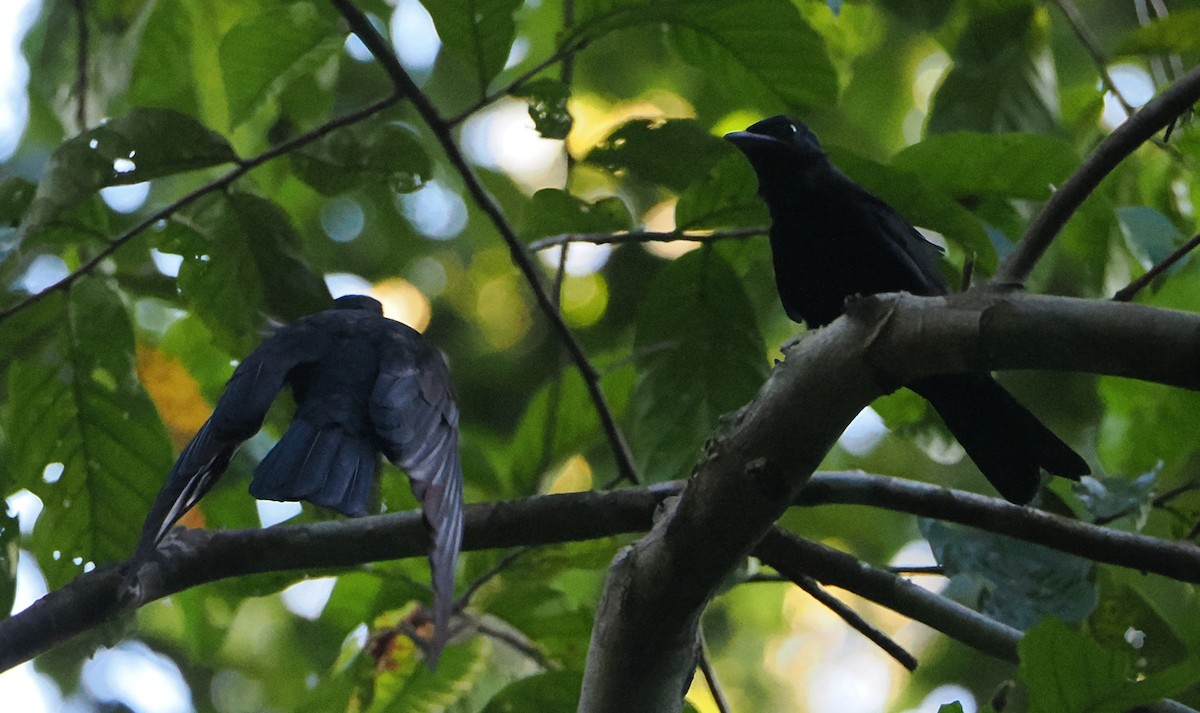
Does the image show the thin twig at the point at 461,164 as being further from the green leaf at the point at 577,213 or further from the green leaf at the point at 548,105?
the green leaf at the point at 577,213

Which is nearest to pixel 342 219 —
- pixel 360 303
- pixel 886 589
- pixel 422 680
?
pixel 360 303

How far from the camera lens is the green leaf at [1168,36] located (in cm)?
307

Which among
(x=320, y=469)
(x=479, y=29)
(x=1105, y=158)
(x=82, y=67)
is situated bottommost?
(x=320, y=469)

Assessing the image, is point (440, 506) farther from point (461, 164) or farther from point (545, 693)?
point (461, 164)

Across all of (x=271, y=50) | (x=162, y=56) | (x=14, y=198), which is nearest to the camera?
(x=14, y=198)

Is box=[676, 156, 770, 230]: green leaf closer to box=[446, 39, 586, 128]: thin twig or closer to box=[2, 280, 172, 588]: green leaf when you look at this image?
box=[446, 39, 586, 128]: thin twig

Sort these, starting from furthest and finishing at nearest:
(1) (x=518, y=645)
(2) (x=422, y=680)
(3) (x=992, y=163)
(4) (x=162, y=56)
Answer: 1. (4) (x=162, y=56)
2. (2) (x=422, y=680)
3. (1) (x=518, y=645)
4. (3) (x=992, y=163)

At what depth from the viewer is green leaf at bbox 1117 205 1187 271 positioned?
2902 mm

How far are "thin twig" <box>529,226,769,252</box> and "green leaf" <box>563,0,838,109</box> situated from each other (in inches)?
13.6

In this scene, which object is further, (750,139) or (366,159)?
(750,139)

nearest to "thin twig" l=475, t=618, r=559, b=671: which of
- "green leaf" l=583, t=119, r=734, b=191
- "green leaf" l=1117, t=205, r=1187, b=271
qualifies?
"green leaf" l=583, t=119, r=734, b=191

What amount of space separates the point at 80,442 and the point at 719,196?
5.33 feet

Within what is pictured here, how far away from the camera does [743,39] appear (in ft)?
9.53

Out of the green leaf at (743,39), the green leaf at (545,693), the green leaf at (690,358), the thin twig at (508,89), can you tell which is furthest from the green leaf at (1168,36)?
the green leaf at (545,693)
